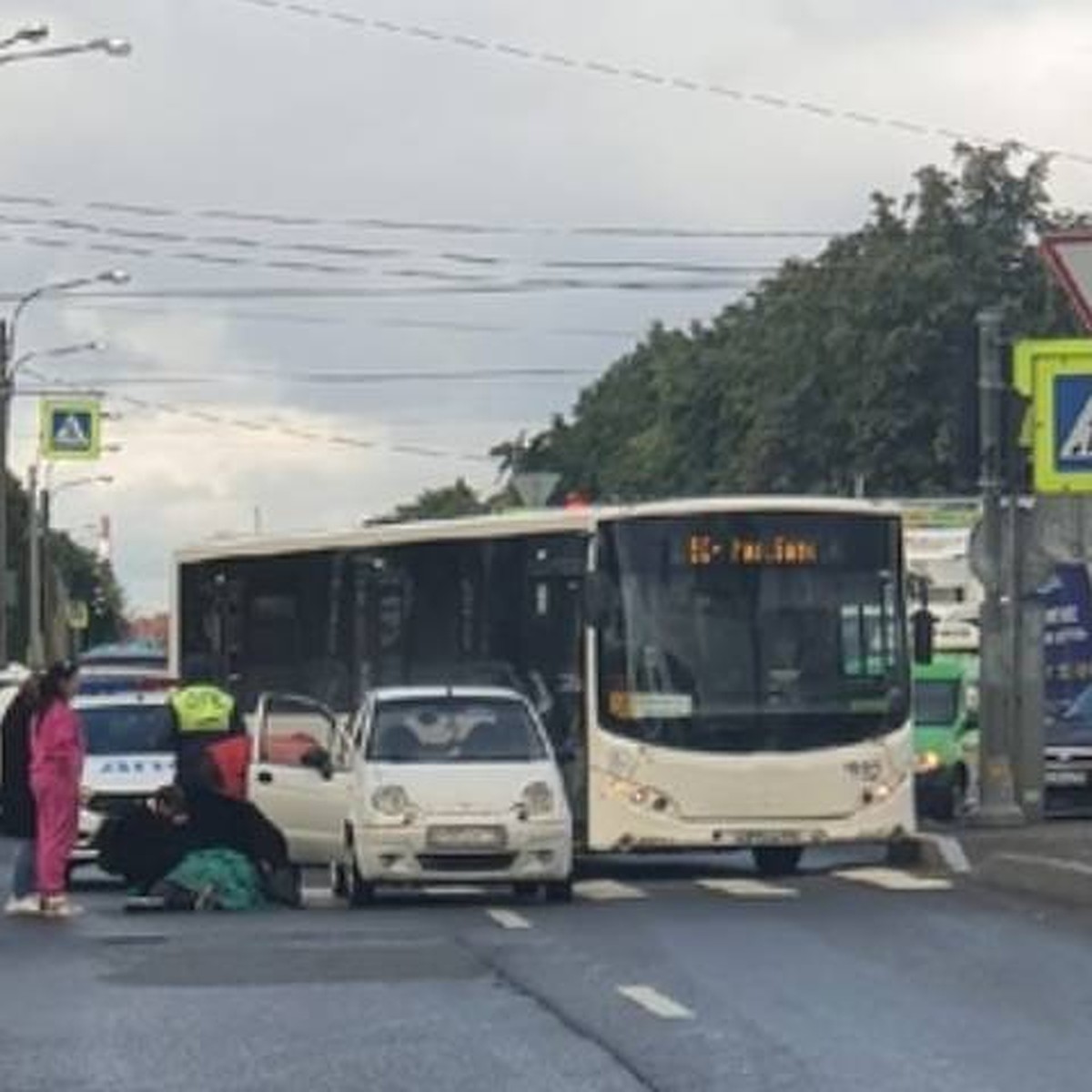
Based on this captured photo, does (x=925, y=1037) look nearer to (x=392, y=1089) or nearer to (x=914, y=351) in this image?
(x=392, y=1089)

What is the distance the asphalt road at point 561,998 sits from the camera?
12.3 m

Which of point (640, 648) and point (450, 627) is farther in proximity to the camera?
point (450, 627)

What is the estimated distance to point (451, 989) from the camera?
1555cm

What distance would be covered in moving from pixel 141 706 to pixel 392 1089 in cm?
1580

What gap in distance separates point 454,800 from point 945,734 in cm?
1647

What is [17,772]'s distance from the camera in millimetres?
21516

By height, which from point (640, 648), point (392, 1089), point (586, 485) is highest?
point (586, 485)

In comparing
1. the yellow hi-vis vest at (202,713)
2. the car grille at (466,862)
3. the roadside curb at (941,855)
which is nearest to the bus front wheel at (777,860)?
the roadside curb at (941,855)

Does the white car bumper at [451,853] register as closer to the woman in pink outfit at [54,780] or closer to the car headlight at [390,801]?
the car headlight at [390,801]

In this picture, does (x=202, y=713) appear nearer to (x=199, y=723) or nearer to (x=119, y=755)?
(x=199, y=723)

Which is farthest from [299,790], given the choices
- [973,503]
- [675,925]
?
[973,503]

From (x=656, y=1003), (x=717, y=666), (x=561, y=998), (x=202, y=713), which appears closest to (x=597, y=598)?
(x=717, y=666)

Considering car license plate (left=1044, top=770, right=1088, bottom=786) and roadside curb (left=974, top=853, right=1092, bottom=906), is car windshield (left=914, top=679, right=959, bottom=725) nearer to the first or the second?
car license plate (left=1044, top=770, right=1088, bottom=786)

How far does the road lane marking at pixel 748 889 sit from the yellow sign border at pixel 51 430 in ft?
99.1
